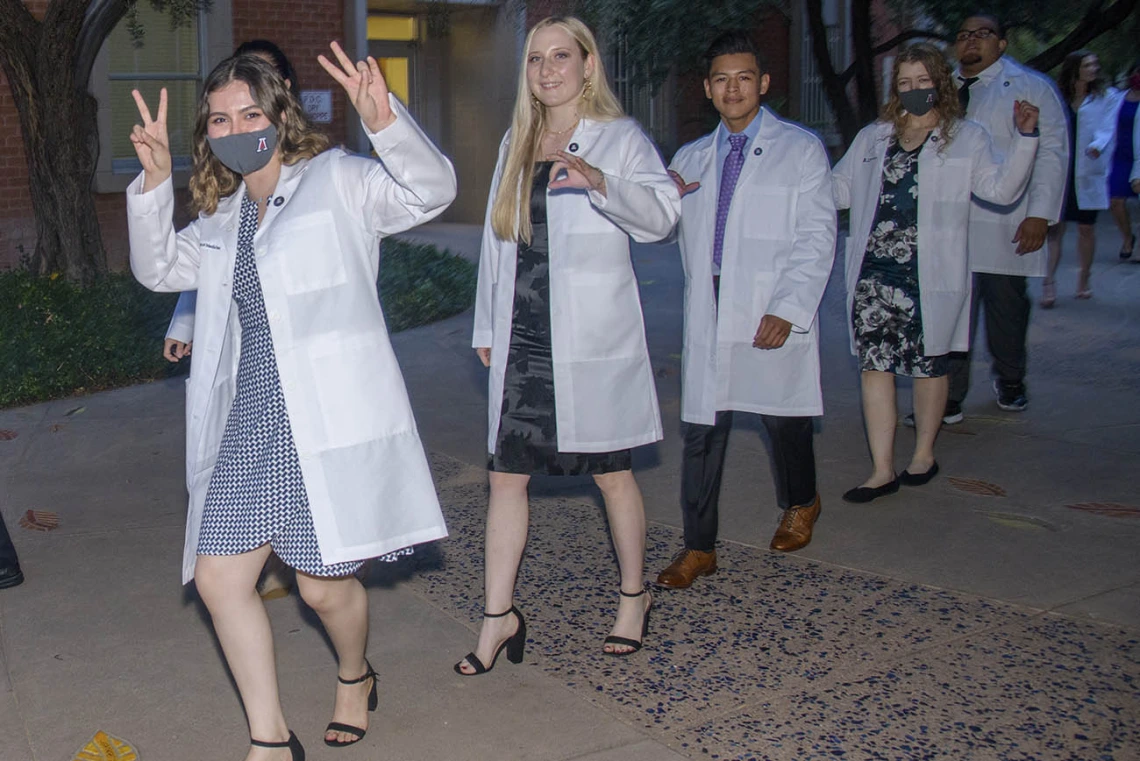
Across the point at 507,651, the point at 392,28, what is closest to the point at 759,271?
the point at 507,651

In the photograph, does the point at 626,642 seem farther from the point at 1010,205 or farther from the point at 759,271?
the point at 1010,205

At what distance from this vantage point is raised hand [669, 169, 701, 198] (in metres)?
4.15

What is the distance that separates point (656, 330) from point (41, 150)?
4.68m

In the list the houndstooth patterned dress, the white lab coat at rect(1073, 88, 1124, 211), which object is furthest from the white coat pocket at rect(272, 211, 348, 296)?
the white lab coat at rect(1073, 88, 1124, 211)

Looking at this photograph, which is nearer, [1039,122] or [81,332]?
[1039,122]

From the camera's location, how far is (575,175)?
3.71 m

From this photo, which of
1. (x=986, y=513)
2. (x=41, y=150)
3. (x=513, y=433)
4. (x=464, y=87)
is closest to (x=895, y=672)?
(x=513, y=433)

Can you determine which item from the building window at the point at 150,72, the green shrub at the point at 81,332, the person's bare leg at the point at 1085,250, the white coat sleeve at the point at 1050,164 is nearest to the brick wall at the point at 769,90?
the building window at the point at 150,72

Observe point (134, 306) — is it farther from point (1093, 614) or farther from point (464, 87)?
point (464, 87)

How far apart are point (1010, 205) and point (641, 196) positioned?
11.1 feet

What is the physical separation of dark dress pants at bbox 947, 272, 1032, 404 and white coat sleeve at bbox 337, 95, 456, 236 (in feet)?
13.7

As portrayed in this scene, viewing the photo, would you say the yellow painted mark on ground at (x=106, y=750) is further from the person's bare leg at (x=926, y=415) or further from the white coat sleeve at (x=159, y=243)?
the person's bare leg at (x=926, y=415)

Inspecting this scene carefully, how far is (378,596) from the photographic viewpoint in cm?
489

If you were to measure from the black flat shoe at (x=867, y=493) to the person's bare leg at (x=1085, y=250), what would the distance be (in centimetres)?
588
